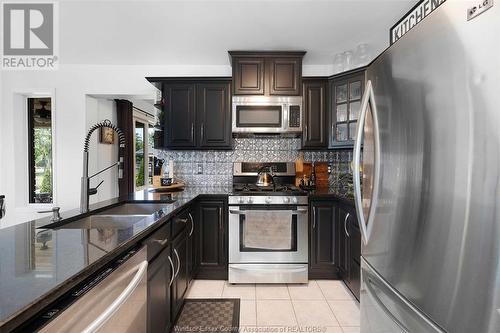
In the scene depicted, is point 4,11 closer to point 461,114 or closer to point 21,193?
point 21,193

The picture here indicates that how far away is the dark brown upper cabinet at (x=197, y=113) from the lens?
3.08 meters

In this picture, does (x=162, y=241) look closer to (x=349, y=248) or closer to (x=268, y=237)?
(x=268, y=237)

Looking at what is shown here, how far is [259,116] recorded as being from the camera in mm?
3000

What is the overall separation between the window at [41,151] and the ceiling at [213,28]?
812mm

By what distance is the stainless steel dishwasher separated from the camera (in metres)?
0.72

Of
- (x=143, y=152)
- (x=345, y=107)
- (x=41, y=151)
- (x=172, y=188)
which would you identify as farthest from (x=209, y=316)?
(x=143, y=152)

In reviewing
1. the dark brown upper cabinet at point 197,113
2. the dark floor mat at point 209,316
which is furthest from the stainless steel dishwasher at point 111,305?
the dark brown upper cabinet at point 197,113

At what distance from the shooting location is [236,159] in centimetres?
339

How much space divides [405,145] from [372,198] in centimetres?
32

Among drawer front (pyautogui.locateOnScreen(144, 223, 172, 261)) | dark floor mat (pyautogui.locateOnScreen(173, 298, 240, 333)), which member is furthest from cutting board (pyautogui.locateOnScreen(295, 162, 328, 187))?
drawer front (pyautogui.locateOnScreen(144, 223, 172, 261))

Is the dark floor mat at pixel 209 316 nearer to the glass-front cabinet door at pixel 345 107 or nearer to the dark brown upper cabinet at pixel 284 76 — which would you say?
the glass-front cabinet door at pixel 345 107

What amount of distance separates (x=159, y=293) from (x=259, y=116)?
2.07 metres

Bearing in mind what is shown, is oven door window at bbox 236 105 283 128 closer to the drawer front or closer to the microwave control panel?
the microwave control panel

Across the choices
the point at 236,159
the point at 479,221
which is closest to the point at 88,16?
the point at 236,159
